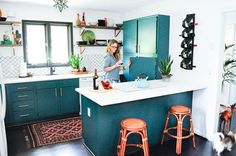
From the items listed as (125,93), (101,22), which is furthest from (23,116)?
(101,22)

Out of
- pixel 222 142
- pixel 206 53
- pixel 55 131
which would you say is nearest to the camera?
pixel 222 142

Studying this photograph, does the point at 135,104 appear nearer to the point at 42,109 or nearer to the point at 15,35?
the point at 42,109

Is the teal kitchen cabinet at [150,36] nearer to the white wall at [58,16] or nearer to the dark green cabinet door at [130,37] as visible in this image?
the dark green cabinet door at [130,37]

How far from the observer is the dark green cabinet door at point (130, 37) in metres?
4.30

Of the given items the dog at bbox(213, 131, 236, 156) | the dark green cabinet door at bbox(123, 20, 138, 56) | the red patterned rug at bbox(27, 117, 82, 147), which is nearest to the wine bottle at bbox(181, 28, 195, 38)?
the dark green cabinet door at bbox(123, 20, 138, 56)

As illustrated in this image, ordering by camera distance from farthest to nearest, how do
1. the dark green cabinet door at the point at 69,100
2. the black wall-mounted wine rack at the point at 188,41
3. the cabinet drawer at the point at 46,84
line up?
the dark green cabinet door at the point at 69,100
the cabinet drawer at the point at 46,84
the black wall-mounted wine rack at the point at 188,41

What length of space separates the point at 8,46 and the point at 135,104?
2.98m

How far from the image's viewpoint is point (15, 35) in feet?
13.5

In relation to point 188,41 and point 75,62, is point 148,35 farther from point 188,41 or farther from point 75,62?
point 75,62

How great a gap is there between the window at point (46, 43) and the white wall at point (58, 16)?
0.39ft

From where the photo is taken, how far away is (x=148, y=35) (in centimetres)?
394

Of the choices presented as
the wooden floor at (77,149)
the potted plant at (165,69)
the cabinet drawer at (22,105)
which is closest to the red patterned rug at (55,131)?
the wooden floor at (77,149)

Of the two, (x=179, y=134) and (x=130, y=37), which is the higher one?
(x=130, y=37)

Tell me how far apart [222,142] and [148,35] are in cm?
225
